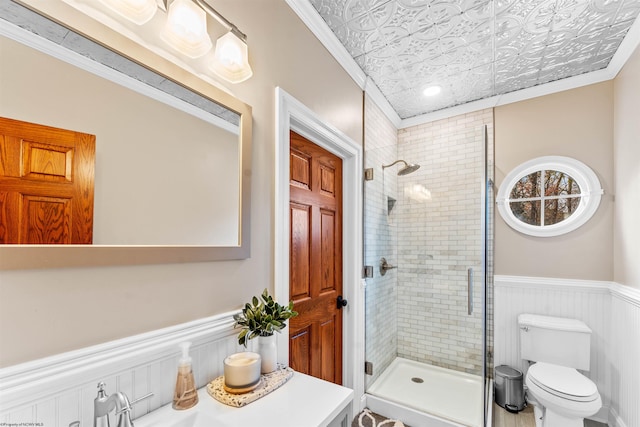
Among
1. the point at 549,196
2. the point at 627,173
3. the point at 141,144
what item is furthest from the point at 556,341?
the point at 141,144

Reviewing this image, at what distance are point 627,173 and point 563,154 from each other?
501 mm

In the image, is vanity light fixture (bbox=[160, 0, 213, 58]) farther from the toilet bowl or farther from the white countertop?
the toilet bowl

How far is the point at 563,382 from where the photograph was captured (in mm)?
1842

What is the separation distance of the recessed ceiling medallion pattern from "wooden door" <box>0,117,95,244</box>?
1532 millimetres

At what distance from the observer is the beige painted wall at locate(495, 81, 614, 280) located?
232cm

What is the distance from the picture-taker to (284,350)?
144 centimetres

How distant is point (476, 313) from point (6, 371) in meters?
2.69

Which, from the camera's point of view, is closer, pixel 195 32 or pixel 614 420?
pixel 195 32

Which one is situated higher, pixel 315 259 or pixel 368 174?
pixel 368 174

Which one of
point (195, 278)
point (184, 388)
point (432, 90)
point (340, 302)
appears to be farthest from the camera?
point (432, 90)


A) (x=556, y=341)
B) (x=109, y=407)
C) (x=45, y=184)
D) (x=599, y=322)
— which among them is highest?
(x=45, y=184)

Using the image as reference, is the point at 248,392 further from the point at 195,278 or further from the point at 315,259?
the point at 315,259

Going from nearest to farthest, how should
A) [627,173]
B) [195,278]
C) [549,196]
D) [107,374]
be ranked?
[107,374]
[195,278]
[627,173]
[549,196]

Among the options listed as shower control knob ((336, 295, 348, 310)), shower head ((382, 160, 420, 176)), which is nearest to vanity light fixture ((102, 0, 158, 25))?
shower control knob ((336, 295, 348, 310))
